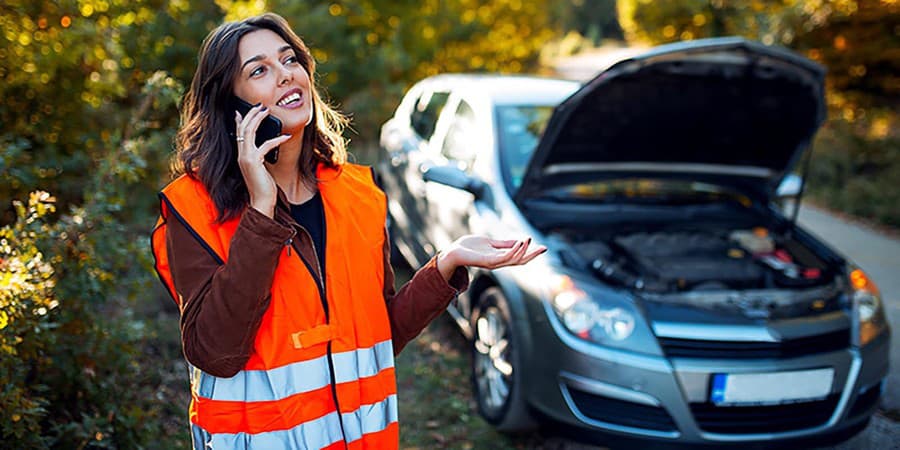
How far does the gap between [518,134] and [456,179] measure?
649mm

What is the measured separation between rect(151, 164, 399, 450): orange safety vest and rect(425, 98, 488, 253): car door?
2324 mm

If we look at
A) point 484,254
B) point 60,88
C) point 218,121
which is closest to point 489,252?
point 484,254

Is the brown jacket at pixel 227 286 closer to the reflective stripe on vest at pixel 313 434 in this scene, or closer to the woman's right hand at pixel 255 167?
the woman's right hand at pixel 255 167

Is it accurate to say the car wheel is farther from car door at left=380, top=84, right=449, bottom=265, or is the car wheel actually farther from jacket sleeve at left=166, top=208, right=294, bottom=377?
jacket sleeve at left=166, top=208, right=294, bottom=377

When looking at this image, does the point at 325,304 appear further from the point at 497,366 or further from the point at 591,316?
the point at 497,366

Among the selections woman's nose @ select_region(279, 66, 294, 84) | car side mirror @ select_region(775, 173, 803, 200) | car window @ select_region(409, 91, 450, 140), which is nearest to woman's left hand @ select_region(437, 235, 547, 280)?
woman's nose @ select_region(279, 66, 294, 84)

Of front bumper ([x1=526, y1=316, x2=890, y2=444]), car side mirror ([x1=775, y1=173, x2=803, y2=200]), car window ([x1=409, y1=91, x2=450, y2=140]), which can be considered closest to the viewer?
front bumper ([x1=526, y1=316, x2=890, y2=444])

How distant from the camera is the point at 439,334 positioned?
16.8 ft

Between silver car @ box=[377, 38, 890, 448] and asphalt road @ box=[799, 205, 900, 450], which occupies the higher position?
silver car @ box=[377, 38, 890, 448]

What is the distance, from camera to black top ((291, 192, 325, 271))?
1.84 meters

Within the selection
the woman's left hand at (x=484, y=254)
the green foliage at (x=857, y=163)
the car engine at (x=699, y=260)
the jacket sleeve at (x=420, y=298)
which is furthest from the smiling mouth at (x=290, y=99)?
the green foliage at (x=857, y=163)

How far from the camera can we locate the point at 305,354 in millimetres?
1750

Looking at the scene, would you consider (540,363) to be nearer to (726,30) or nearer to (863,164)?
(863,164)

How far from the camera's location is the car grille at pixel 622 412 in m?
3.04
